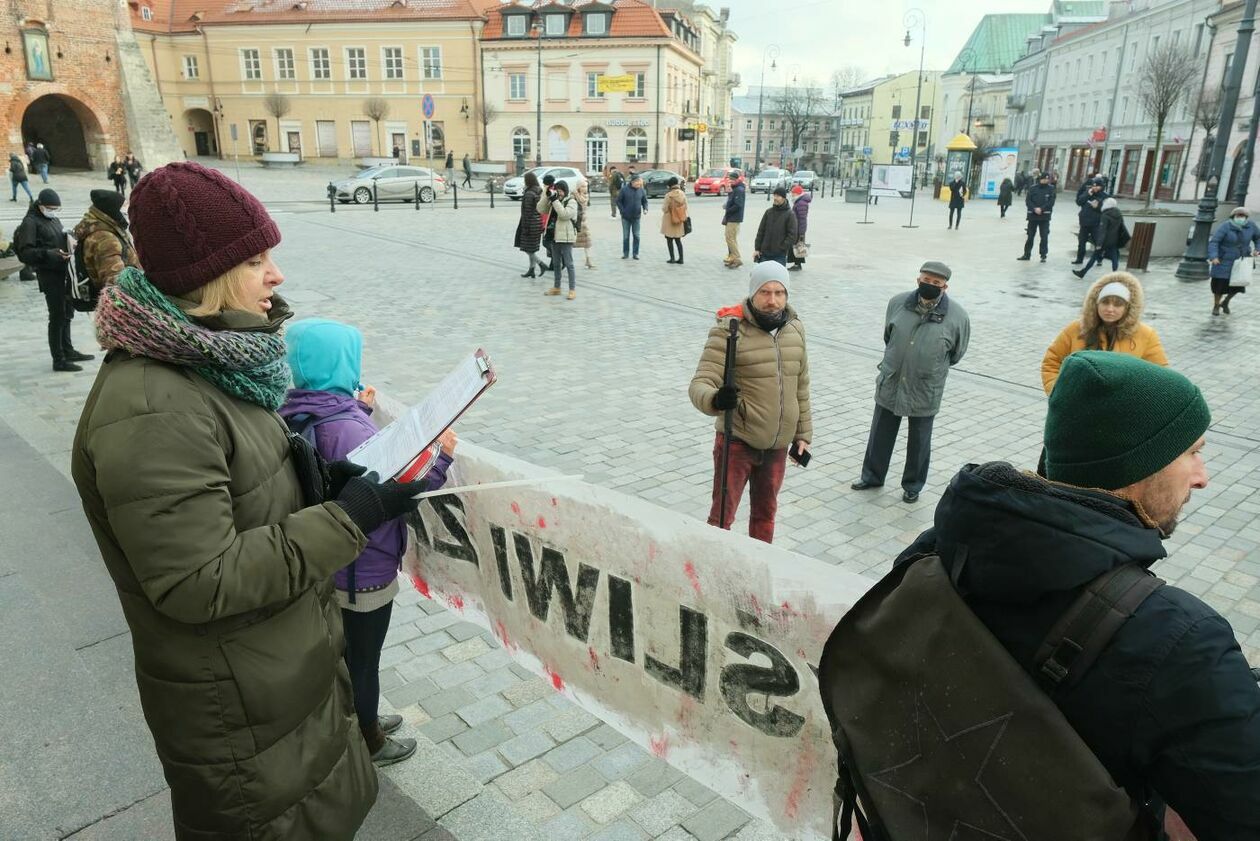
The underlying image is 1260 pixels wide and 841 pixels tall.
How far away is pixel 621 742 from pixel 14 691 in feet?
7.99

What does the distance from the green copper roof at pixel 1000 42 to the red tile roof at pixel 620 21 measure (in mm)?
43842

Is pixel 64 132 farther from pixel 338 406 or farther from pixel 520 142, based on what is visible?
pixel 338 406

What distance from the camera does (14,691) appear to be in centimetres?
339

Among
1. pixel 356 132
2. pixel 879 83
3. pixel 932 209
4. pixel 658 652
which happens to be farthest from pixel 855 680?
pixel 879 83

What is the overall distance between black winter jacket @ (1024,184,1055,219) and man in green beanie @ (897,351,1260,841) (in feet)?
61.6

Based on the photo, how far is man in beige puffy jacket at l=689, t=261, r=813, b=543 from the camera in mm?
4543

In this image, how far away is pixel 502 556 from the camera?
2951 mm

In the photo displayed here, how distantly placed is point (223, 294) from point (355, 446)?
0.89 m

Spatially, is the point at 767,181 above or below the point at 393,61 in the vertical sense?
below

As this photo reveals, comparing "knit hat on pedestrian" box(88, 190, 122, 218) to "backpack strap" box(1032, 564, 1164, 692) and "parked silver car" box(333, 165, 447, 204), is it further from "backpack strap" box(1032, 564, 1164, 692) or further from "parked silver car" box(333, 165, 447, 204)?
"parked silver car" box(333, 165, 447, 204)

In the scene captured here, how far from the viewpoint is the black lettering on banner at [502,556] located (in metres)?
2.92

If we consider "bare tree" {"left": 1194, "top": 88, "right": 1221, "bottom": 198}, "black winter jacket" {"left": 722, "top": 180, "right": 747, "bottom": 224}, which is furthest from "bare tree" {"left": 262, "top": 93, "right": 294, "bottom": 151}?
"bare tree" {"left": 1194, "top": 88, "right": 1221, "bottom": 198}

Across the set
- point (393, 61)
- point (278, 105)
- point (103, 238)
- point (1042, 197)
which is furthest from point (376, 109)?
point (103, 238)

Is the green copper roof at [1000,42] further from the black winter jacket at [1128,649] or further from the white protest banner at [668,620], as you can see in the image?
the black winter jacket at [1128,649]
